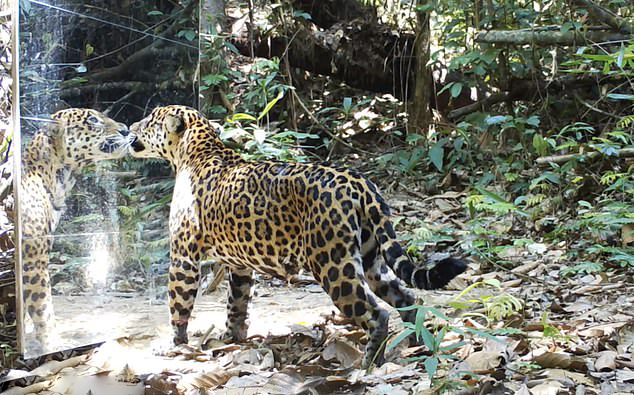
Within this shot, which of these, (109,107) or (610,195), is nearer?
(109,107)

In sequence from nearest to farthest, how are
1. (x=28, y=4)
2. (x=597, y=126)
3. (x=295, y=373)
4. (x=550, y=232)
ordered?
1. (x=295, y=373)
2. (x=28, y=4)
3. (x=550, y=232)
4. (x=597, y=126)

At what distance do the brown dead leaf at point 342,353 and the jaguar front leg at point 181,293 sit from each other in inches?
44.5

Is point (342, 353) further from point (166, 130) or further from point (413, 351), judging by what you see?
point (166, 130)

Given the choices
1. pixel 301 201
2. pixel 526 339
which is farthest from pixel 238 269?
pixel 526 339

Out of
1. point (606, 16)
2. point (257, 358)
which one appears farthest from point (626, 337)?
point (606, 16)

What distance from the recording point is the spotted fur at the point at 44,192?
420cm

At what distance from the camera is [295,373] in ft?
11.8

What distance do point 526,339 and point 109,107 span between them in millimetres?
2896

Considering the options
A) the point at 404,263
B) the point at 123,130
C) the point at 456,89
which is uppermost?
the point at 456,89

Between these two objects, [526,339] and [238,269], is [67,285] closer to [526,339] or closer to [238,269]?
[238,269]

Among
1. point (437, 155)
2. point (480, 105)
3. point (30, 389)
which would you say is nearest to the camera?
point (30, 389)

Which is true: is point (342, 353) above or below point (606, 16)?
below

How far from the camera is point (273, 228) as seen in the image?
175 inches

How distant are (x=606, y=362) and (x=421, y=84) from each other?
20.7 feet
